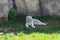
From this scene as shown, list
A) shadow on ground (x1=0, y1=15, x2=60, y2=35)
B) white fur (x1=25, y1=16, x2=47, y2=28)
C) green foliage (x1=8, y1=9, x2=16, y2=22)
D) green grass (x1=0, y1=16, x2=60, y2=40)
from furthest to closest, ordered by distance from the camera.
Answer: green foliage (x1=8, y1=9, x2=16, y2=22), white fur (x1=25, y1=16, x2=47, y2=28), shadow on ground (x1=0, y1=15, x2=60, y2=35), green grass (x1=0, y1=16, x2=60, y2=40)

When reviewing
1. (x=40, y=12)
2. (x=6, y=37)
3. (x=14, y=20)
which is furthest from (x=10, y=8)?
(x=6, y=37)

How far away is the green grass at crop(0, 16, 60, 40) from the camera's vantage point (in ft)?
28.4

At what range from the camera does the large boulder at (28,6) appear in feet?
36.6

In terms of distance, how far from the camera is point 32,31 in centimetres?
931

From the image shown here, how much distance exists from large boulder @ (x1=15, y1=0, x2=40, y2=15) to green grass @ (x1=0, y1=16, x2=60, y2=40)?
48 centimetres

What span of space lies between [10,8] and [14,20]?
1.73 ft

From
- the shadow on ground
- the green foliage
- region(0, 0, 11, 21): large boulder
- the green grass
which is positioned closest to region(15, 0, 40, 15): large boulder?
the shadow on ground

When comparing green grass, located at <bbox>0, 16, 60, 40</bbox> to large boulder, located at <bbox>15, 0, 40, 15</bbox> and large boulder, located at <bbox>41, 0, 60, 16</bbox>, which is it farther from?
large boulder, located at <bbox>15, 0, 40, 15</bbox>

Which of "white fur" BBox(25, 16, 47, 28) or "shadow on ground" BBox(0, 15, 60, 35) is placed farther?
"white fur" BBox(25, 16, 47, 28)

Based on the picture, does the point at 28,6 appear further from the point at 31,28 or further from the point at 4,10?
the point at 31,28

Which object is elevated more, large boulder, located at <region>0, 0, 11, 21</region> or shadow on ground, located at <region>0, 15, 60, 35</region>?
large boulder, located at <region>0, 0, 11, 21</region>

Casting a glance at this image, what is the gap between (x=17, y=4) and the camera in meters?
11.2

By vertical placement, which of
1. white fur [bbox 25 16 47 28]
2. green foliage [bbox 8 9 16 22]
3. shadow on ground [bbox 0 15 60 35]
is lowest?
shadow on ground [bbox 0 15 60 35]

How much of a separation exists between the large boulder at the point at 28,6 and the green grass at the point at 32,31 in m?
0.48
